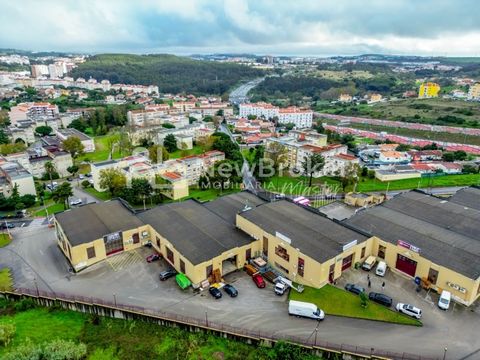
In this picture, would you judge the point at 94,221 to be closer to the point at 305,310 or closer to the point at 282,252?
the point at 282,252

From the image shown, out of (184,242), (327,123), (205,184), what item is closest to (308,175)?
(205,184)

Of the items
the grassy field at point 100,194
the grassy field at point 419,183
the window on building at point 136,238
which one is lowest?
the grassy field at point 419,183

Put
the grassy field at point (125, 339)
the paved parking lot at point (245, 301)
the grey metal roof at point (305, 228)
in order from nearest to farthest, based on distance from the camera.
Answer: the grassy field at point (125, 339) → the paved parking lot at point (245, 301) → the grey metal roof at point (305, 228)

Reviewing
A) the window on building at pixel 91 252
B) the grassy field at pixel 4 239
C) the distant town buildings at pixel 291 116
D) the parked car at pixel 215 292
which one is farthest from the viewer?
the distant town buildings at pixel 291 116

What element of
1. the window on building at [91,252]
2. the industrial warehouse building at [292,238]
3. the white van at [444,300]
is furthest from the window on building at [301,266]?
the window on building at [91,252]

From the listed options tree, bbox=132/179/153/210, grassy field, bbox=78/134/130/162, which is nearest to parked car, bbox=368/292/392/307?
tree, bbox=132/179/153/210

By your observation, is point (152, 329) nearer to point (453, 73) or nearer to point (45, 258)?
point (45, 258)

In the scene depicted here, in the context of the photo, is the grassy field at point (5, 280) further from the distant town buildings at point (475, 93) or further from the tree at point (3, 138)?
the distant town buildings at point (475, 93)

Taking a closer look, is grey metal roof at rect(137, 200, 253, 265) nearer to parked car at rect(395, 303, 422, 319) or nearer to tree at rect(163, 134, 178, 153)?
parked car at rect(395, 303, 422, 319)
